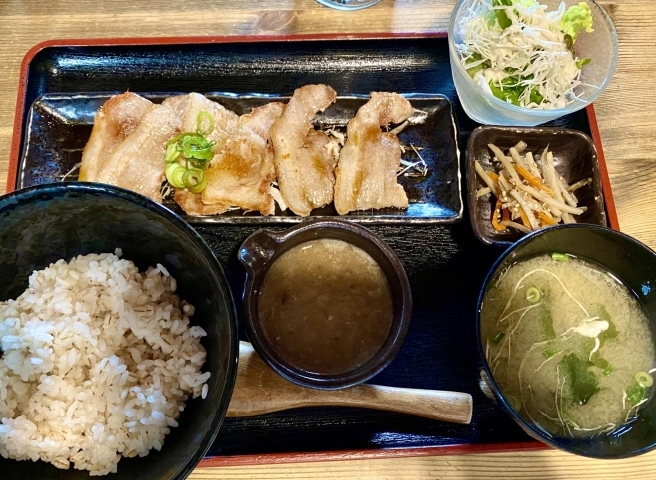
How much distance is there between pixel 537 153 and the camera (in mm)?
2156

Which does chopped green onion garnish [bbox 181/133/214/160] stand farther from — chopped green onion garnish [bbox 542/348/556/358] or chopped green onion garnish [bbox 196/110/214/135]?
chopped green onion garnish [bbox 542/348/556/358]

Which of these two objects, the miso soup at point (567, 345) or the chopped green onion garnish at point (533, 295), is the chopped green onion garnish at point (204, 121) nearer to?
the miso soup at point (567, 345)

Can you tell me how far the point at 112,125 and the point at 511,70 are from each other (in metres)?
1.68

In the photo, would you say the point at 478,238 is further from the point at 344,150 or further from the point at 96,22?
the point at 96,22

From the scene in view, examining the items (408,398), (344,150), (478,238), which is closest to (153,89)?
(344,150)

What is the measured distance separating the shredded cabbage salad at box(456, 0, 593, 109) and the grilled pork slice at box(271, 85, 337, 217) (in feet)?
2.17

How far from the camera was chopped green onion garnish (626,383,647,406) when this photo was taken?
5.51ft

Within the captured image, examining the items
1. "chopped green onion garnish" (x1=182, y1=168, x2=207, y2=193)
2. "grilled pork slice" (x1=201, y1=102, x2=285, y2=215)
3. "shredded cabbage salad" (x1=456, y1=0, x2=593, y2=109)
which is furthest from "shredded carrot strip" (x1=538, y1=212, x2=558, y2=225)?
"chopped green onion garnish" (x1=182, y1=168, x2=207, y2=193)

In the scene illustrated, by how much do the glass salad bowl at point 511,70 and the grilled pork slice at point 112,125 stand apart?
1.33 meters

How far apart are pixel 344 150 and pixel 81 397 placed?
1316 mm

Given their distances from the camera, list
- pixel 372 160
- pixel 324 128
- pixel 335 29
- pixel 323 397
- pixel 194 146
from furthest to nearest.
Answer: pixel 335 29
pixel 324 128
pixel 372 160
pixel 194 146
pixel 323 397

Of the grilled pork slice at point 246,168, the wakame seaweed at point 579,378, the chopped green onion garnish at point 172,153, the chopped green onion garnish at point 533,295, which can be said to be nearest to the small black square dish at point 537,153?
the chopped green onion garnish at point 533,295

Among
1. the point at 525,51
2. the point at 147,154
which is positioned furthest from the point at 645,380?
the point at 147,154

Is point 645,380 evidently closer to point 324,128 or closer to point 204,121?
point 324,128
